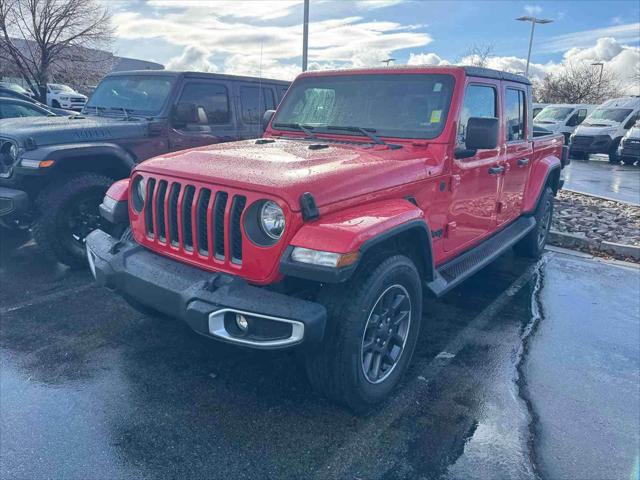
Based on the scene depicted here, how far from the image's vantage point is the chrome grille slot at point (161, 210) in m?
3.08

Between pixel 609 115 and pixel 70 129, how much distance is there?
18921 mm

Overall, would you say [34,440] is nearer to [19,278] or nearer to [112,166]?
[19,278]

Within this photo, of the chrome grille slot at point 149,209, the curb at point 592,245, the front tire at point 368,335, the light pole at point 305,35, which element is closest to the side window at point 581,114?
the light pole at point 305,35

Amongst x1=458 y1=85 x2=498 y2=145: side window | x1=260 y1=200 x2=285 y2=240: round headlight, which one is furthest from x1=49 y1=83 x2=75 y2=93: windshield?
x1=260 y1=200 x2=285 y2=240: round headlight

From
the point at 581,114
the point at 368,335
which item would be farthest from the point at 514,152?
the point at 581,114

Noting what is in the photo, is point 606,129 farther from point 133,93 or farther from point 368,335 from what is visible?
point 368,335

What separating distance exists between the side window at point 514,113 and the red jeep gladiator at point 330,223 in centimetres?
38

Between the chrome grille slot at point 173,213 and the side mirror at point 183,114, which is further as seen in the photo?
the side mirror at point 183,114

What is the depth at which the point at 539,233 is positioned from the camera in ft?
19.9

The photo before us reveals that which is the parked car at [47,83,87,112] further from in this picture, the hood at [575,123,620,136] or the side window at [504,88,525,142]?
the side window at [504,88,525,142]

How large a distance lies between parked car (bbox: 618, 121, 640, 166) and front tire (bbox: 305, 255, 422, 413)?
54.3ft

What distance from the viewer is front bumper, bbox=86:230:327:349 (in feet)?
8.07

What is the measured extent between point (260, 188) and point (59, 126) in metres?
3.58

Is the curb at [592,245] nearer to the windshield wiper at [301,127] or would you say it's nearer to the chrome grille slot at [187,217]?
the windshield wiper at [301,127]
